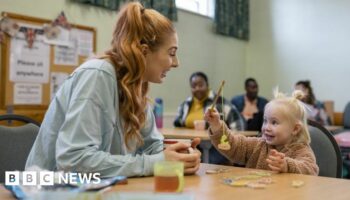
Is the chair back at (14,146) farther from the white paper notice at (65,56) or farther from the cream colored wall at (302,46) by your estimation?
the cream colored wall at (302,46)

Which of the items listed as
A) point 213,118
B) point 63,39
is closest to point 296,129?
point 213,118

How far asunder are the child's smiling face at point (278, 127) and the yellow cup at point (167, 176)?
0.85m

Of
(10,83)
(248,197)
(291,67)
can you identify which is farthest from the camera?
(291,67)

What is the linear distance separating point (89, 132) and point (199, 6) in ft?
16.8

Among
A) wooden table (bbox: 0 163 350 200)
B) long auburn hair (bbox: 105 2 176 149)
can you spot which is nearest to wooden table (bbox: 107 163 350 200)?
wooden table (bbox: 0 163 350 200)

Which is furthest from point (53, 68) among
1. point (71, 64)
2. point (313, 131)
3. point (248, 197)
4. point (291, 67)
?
point (291, 67)

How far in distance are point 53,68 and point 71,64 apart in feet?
0.68

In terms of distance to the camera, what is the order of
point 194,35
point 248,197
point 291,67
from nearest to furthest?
point 248,197 → point 194,35 → point 291,67

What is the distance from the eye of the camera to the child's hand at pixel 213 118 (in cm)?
180

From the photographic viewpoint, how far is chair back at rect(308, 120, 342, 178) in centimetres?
185

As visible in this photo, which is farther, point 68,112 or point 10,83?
point 10,83

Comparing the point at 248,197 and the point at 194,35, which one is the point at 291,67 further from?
the point at 248,197

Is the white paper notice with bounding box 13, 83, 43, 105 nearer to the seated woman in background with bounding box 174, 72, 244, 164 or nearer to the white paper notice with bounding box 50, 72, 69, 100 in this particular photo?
the white paper notice with bounding box 50, 72, 69, 100

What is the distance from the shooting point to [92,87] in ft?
4.27
